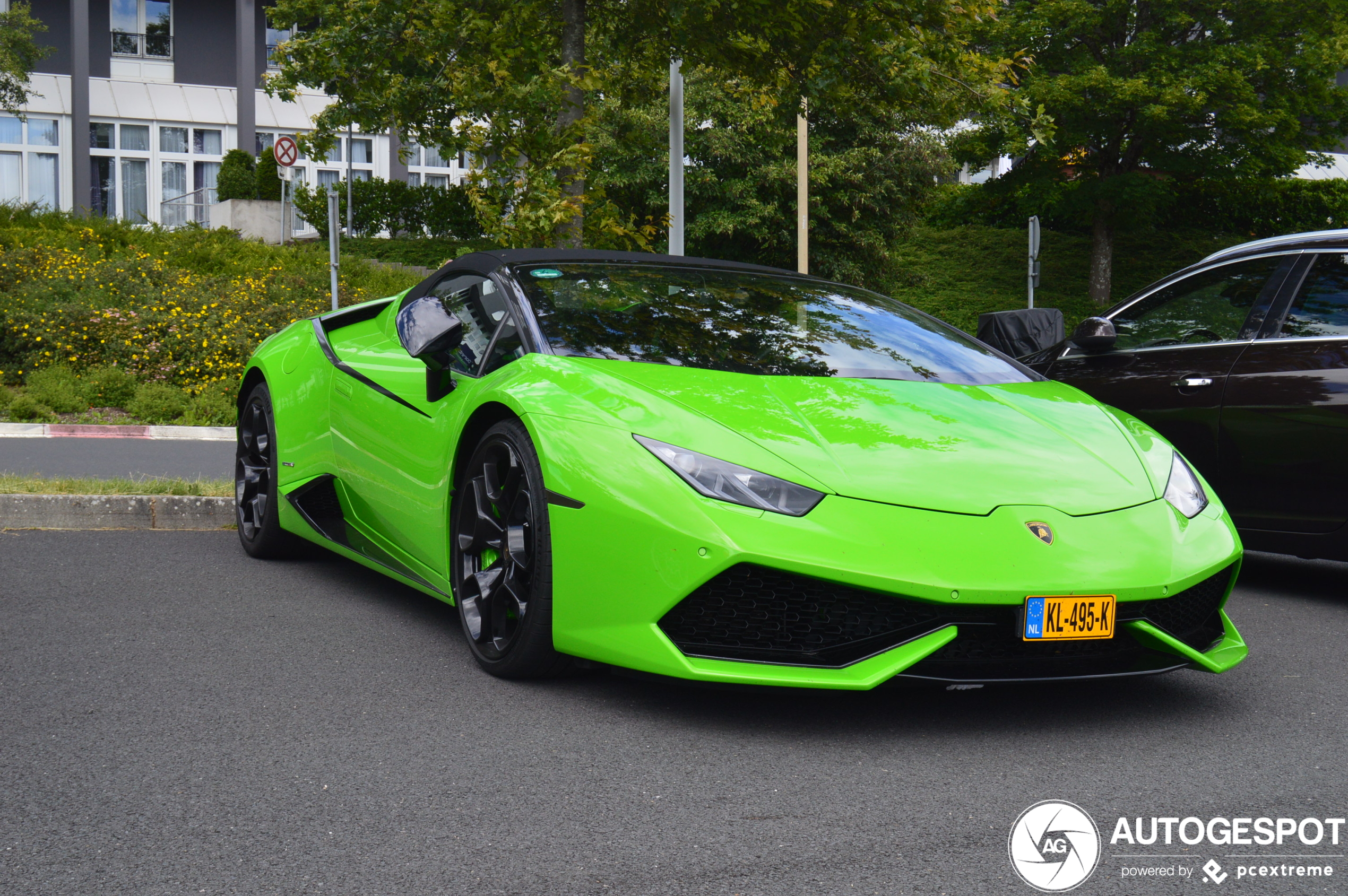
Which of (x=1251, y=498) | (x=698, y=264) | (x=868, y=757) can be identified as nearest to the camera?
(x=868, y=757)

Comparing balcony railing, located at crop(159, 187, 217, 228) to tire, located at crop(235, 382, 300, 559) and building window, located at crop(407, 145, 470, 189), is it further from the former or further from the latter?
tire, located at crop(235, 382, 300, 559)

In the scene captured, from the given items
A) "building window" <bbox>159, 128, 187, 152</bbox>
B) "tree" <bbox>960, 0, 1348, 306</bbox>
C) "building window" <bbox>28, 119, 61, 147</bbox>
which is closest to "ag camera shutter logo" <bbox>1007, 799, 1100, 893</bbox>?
"tree" <bbox>960, 0, 1348, 306</bbox>

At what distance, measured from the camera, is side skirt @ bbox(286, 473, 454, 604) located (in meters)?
4.68

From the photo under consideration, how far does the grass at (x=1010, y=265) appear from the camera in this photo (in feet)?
91.9

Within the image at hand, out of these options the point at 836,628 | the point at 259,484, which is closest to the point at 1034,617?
the point at 836,628

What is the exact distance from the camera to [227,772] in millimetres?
3051

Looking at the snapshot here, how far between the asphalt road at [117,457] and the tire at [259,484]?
229 cm

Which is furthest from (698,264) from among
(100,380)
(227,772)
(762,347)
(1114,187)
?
(1114,187)

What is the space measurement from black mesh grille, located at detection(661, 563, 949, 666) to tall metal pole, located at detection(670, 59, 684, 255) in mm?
9049

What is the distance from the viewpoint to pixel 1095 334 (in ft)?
18.2

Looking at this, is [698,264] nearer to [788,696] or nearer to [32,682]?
[788,696]

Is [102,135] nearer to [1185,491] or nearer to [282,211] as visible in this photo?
[282,211]

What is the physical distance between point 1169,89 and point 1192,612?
74.6ft

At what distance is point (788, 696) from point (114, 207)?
3570cm
